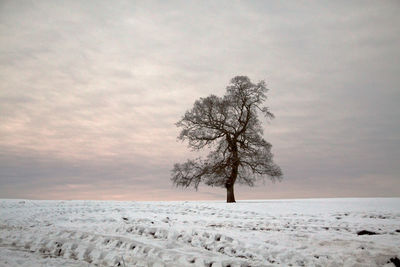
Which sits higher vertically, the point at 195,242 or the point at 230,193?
the point at 230,193

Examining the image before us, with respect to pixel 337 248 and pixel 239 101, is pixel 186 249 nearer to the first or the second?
pixel 337 248

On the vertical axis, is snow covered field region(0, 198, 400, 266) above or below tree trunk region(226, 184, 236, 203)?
below

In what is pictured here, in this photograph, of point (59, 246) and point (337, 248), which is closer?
point (337, 248)

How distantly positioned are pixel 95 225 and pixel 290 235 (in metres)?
7.73

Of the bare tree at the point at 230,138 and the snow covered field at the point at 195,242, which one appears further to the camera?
the bare tree at the point at 230,138

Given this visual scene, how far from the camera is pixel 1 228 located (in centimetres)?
1381

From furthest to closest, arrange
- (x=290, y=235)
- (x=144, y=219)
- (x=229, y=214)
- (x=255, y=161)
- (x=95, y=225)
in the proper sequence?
(x=255, y=161), (x=229, y=214), (x=144, y=219), (x=95, y=225), (x=290, y=235)

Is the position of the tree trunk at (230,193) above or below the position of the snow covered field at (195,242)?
above

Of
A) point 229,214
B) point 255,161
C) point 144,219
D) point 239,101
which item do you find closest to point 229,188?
point 255,161

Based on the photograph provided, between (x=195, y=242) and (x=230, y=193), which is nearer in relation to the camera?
(x=195, y=242)

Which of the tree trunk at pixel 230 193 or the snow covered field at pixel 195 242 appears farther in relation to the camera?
the tree trunk at pixel 230 193

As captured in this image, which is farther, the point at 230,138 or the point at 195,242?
the point at 230,138

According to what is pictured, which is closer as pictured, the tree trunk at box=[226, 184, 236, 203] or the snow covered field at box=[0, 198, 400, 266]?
the snow covered field at box=[0, 198, 400, 266]

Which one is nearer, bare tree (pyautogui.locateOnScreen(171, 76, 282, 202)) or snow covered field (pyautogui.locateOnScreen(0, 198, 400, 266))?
snow covered field (pyautogui.locateOnScreen(0, 198, 400, 266))
